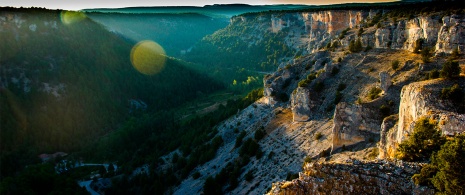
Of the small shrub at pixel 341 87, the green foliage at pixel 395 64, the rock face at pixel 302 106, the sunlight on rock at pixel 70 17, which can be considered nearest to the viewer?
the green foliage at pixel 395 64

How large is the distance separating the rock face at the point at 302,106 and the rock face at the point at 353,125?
1363cm

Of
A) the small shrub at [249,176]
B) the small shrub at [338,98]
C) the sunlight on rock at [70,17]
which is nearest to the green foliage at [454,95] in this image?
the small shrub at [338,98]

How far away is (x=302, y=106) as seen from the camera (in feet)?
202

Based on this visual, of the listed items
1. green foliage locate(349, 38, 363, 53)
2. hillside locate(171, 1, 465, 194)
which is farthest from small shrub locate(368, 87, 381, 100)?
green foliage locate(349, 38, 363, 53)

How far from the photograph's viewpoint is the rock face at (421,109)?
25.5 m

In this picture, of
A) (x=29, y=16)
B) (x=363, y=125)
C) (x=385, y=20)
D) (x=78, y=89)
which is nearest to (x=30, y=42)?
(x=29, y=16)

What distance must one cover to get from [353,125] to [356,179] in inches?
1105

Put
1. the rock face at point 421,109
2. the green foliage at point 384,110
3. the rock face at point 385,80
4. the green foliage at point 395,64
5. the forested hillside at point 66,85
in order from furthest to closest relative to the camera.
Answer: the forested hillside at point 66,85
the green foliage at point 395,64
the rock face at point 385,80
the green foliage at point 384,110
the rock face at point 421,109

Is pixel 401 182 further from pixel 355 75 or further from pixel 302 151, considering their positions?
pixel 355 75

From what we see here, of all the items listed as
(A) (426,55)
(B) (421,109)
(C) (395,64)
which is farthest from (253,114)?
(B) (421,109)

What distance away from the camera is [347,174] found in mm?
18922

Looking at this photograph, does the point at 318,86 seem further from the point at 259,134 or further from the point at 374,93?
the point at 374,93

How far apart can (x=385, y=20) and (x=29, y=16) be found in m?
130

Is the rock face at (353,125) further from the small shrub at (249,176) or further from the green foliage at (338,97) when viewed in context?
the small shrub at (249,176)
